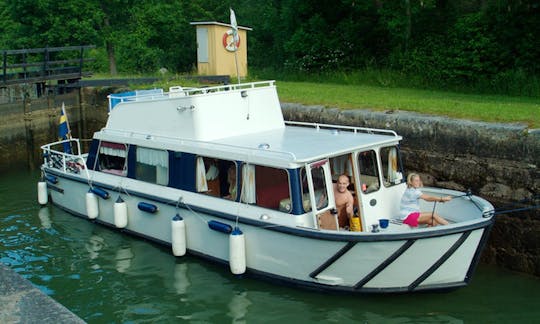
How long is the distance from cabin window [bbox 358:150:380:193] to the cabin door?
812 mm

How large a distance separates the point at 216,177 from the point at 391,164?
9.54 ft

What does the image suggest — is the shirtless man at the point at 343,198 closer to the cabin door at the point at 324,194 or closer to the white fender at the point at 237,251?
the cabin door at the point at 324,194

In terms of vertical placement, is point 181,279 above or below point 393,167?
below

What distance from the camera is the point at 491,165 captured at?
10289 mm

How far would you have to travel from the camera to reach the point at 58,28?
27625 mm

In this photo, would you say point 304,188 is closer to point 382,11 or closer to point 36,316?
point 36,316

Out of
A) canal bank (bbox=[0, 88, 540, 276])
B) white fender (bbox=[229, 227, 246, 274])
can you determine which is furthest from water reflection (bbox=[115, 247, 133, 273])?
canal bank (bbox=[0, 88, 540, 276])

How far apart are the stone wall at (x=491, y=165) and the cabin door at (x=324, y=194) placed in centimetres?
281

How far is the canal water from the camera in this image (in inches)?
339

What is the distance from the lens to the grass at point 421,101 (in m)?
11.5

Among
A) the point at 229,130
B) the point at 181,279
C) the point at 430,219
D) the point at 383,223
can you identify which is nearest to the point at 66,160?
the point at 229,130

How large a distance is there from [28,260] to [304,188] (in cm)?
532

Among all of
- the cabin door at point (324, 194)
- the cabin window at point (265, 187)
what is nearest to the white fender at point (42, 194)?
the cabin window at point (265, 187)

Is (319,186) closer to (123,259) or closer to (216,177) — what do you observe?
(216,177)
